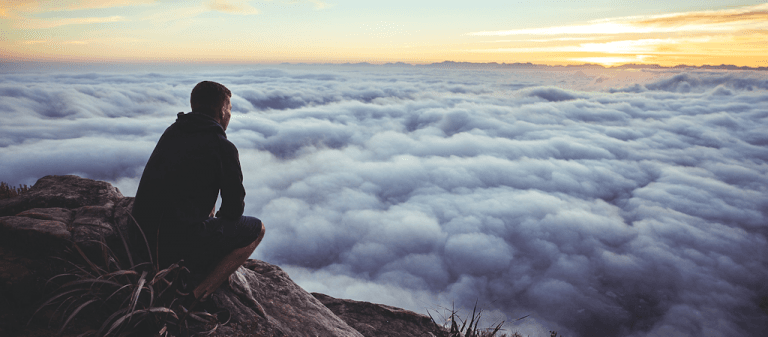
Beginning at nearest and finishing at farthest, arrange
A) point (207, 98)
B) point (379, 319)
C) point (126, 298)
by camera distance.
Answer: point (126, 298) < point (207, 98) < point (379, 319)

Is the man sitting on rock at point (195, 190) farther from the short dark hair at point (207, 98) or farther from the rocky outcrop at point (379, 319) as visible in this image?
the rocky outcrop at point (379, 319)

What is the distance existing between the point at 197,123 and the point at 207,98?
27 cm

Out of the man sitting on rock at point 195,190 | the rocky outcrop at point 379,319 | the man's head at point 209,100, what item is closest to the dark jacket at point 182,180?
the man sitting on rock at point 195,190

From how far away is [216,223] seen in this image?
2.58m

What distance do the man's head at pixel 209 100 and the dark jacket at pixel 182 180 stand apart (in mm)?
107

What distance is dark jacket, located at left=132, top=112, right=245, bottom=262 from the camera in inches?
88.4

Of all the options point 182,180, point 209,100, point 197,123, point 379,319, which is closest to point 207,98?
point 209,100

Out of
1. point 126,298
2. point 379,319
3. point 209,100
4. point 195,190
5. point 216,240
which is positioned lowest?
point 379,319

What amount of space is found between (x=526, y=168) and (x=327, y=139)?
2443 inches

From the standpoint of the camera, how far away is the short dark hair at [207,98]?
2490mm

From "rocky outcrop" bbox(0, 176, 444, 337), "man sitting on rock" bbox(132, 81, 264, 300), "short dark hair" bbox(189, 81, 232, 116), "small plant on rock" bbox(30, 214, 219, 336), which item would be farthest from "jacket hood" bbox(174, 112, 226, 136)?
Result: "small plant on rock" bbox(30, 214, 219, 336)

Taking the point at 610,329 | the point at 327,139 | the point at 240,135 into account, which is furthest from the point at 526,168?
the point at 240,135

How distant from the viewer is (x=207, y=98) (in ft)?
8.23

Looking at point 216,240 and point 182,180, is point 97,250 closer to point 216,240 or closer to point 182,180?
point 216,240
